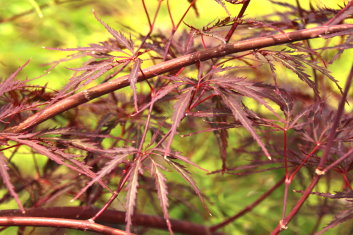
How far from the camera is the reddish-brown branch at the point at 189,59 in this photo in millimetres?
767

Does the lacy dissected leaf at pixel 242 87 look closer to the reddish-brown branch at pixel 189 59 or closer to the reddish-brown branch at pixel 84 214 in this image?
the reddish-brown branch at pixel 189 59

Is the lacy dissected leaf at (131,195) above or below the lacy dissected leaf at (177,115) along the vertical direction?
below

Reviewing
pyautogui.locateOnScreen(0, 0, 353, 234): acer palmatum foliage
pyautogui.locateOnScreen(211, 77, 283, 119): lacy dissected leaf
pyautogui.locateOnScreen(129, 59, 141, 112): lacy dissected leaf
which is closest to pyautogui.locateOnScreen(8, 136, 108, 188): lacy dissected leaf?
pyautogui.locateOnScreen(0, 0, 353, 234): acer palmatum foliage

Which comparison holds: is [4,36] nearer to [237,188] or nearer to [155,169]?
[237,188]

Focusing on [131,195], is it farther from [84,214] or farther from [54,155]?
[84,214]

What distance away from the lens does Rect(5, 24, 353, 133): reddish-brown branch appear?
2.52 feet

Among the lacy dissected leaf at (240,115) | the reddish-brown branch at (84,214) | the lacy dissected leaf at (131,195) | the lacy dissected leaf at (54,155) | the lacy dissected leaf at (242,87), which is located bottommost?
the reddish-brown branch at (84,214)

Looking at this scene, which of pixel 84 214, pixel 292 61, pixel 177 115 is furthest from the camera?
pixel 84 214

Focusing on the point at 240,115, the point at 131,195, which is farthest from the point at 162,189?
the point at 240,115

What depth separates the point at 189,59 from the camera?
801mm

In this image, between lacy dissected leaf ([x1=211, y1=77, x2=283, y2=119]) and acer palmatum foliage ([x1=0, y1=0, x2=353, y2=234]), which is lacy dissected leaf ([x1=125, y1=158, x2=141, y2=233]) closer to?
acer palmatum foliage ([x1=0, y1=0, x2=353, y2=234])

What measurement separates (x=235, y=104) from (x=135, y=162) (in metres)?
0.18

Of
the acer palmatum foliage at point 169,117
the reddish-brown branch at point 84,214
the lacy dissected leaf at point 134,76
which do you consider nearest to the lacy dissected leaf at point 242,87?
the acer palmatum foliage at point 169,117

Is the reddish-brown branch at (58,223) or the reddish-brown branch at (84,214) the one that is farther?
the reddish-brown branch at (84,214)
